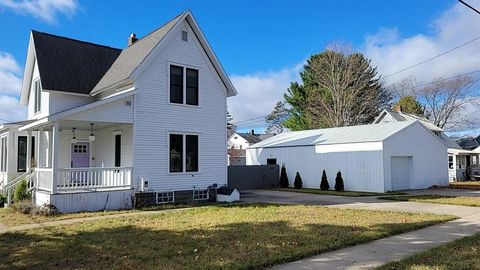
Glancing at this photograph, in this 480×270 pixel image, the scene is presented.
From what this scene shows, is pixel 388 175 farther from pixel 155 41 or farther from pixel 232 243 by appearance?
pixel 232 243

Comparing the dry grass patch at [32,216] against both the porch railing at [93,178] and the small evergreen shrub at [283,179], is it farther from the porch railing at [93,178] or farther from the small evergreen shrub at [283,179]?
the small evergreen shrub at [283,179]

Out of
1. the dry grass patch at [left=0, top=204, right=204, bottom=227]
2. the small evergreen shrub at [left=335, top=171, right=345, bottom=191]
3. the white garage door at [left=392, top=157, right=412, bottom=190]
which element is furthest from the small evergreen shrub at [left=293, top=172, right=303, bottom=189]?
the dry grass patch at [left=0, top=204, right=204, bottom=227]

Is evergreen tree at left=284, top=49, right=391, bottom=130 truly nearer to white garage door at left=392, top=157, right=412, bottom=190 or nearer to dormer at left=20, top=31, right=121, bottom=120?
white garage door at left=392, top=157, right=412, bottom=190

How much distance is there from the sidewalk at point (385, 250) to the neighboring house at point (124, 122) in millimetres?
9980

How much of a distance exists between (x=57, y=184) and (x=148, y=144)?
3710 mm

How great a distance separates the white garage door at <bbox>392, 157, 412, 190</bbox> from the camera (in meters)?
24.6

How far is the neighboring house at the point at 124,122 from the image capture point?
14930 mm

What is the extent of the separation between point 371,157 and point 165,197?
43.4 ft

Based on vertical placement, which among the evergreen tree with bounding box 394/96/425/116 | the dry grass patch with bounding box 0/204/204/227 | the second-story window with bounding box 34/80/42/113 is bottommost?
the dry grass patch with bounding box 0/204/204/227

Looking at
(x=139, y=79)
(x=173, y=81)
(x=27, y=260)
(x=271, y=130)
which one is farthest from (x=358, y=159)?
(x=271, y=130)

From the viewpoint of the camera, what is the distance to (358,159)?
962 inches

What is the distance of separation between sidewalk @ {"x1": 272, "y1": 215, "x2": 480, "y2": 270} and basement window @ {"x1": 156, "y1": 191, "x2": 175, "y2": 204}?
32.6 ft

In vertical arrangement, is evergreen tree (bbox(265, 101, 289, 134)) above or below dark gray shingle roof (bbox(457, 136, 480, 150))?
above

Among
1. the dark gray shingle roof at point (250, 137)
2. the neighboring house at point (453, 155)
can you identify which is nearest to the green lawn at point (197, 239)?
the neighboring house at point (453, 155)
